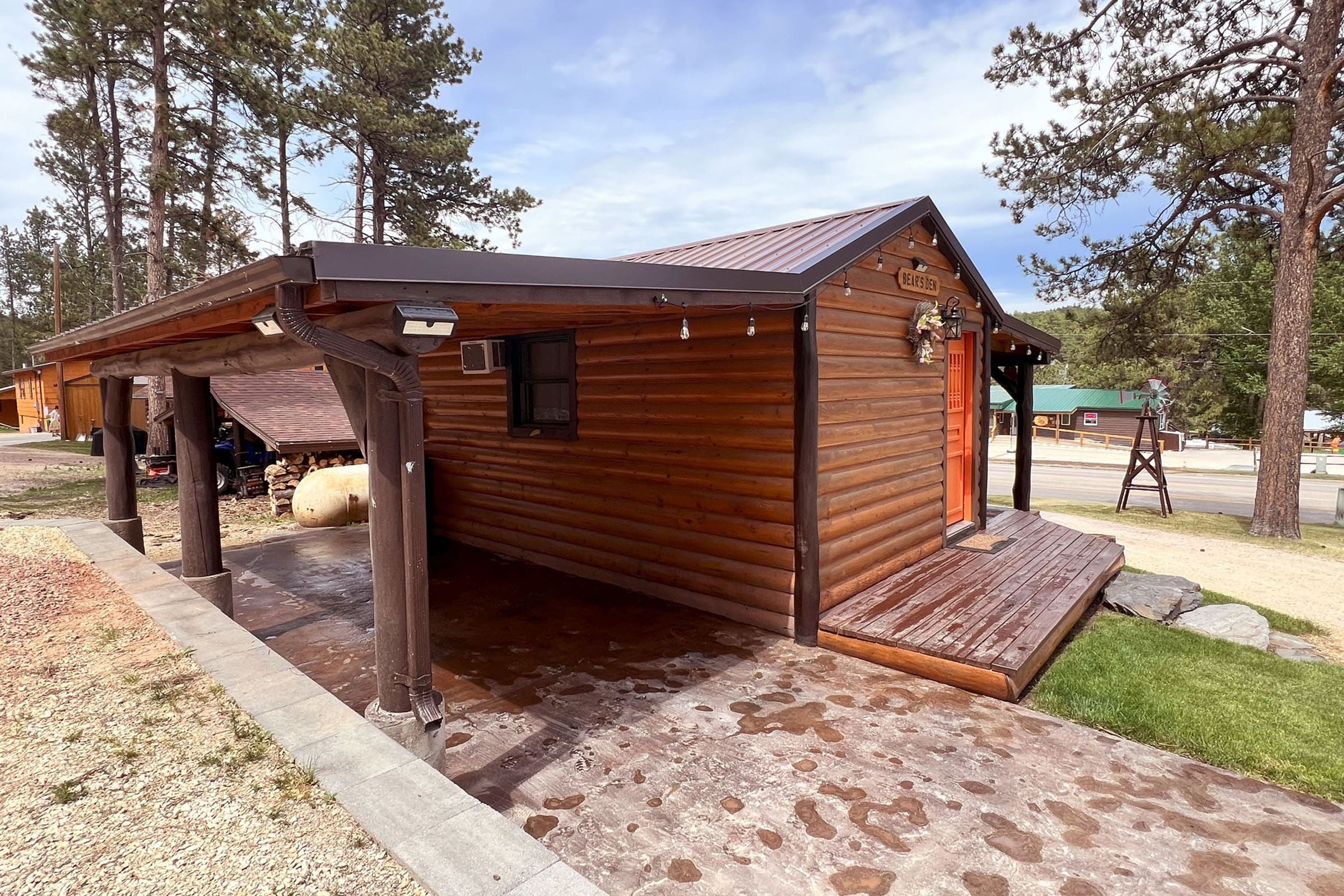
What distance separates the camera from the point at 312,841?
2.17m

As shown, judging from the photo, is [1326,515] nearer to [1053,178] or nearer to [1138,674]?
[1053,178]

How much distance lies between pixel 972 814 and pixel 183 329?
4.82m

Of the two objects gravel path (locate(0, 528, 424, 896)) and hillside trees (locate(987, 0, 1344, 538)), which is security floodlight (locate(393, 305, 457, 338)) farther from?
hillside trees (locate(987, 0, 1344, 538))

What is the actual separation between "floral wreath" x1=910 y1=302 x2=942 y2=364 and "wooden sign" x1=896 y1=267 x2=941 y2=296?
19 centimetres

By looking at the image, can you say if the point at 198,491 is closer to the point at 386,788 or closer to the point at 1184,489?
the point at 386,788

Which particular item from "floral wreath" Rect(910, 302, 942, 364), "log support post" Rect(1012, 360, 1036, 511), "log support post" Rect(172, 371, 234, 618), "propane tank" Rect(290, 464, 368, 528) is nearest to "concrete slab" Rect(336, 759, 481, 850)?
"log support post" Rect(172, 371, 234, 618)

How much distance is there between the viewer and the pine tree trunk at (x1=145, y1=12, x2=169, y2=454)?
12930 millimetres

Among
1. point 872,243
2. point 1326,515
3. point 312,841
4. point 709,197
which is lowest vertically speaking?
point 1326,515

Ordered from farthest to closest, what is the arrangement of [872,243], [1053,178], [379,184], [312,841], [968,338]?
[379,184] < [1053,178] < [968,338] < [872,243] < [312,841]

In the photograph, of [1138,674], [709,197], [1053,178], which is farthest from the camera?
[709,197]

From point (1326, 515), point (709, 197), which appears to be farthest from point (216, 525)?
point (709, 197)

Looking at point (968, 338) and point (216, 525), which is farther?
point (968, 338)

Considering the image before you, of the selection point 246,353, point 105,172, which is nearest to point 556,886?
point 246,353

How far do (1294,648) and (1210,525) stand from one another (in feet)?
27.7
